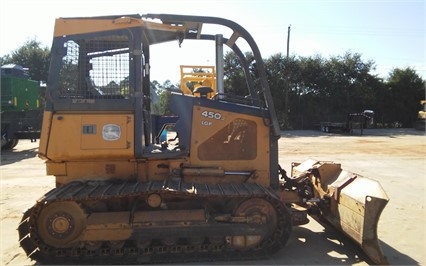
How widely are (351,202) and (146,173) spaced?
262 cm

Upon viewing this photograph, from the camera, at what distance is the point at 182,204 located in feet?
16.8

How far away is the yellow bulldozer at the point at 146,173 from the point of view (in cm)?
480

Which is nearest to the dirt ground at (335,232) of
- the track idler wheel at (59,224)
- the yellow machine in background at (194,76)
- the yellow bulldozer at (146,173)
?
the yellow bulldozer at (146,173)

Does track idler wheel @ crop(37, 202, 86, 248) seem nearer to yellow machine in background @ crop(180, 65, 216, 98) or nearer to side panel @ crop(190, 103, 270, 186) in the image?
side panel @ crop(190, 103, 270, 186)

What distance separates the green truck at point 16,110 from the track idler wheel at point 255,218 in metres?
17.1

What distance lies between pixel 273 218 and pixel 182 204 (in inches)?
44.1

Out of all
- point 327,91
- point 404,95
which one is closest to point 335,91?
point 327,91

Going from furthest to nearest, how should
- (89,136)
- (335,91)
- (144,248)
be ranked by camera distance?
1. (335,91)
2. (89,136)
3. (144,248)

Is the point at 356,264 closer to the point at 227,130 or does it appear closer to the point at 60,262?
the point at 227,130

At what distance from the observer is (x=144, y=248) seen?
16.0 ft

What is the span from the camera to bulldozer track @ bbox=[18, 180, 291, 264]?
4.73 meters

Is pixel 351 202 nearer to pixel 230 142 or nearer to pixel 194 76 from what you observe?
pixel 230 142

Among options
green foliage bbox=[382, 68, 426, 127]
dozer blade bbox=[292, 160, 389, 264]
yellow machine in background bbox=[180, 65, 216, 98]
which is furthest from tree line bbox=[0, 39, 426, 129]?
dozer blade bbox=[292, 160, 389, 264]

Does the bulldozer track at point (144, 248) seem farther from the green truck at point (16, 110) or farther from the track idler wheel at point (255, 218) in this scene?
the green truck at point (16, 110)
